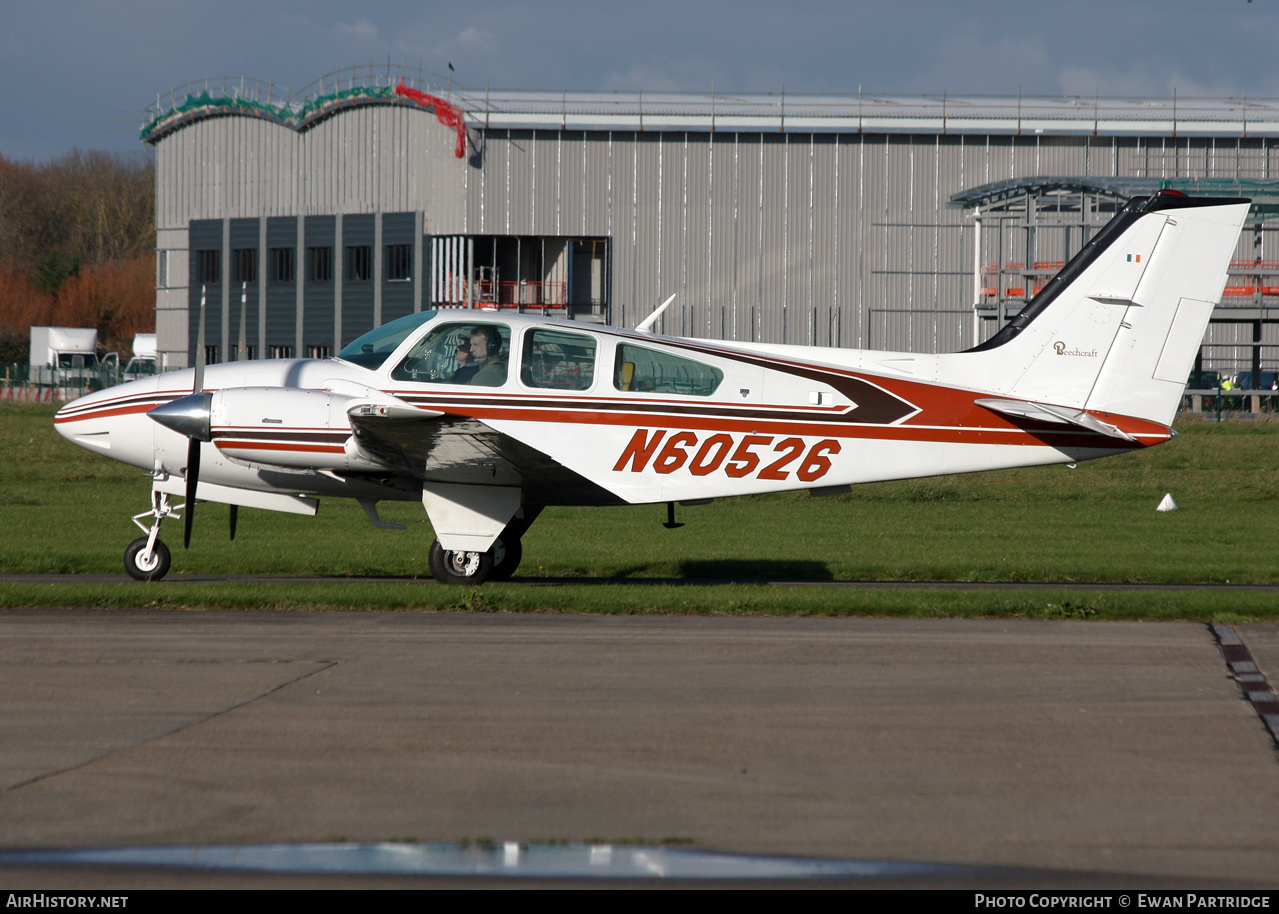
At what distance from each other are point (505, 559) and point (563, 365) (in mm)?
2255

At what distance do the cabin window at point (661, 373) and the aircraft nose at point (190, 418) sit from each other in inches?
145

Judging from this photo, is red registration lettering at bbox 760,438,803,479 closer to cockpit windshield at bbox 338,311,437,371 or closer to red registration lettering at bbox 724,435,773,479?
red registration lettering at bbox 724,435,773,479

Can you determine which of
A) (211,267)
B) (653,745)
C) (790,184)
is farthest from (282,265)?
(653,745)

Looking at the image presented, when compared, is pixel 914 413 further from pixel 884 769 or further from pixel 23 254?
pixel 23 254

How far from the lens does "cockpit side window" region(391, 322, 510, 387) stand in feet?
36.3

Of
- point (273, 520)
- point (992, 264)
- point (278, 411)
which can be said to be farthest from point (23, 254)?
point (278, 411)

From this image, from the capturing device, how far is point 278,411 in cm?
1055

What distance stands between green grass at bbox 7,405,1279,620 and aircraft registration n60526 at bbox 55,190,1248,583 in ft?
3.41

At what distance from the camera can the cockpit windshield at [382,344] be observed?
36.7 feet

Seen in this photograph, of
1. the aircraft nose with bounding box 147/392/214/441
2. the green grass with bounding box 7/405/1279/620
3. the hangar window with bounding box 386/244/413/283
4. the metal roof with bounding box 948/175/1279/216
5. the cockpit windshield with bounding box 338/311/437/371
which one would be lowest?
the green grass with bounding box 7/405/1279/620

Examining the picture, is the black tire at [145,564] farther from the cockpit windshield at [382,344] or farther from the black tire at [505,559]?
the black tire at [505,559]

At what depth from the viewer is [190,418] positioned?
10484 millimetres

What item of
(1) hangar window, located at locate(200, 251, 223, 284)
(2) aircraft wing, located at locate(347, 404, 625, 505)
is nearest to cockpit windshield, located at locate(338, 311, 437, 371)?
(2) aircraft wing, located at locate(347, 404, 625, 505)

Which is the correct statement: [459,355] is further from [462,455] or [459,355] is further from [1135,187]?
[1135,187]
